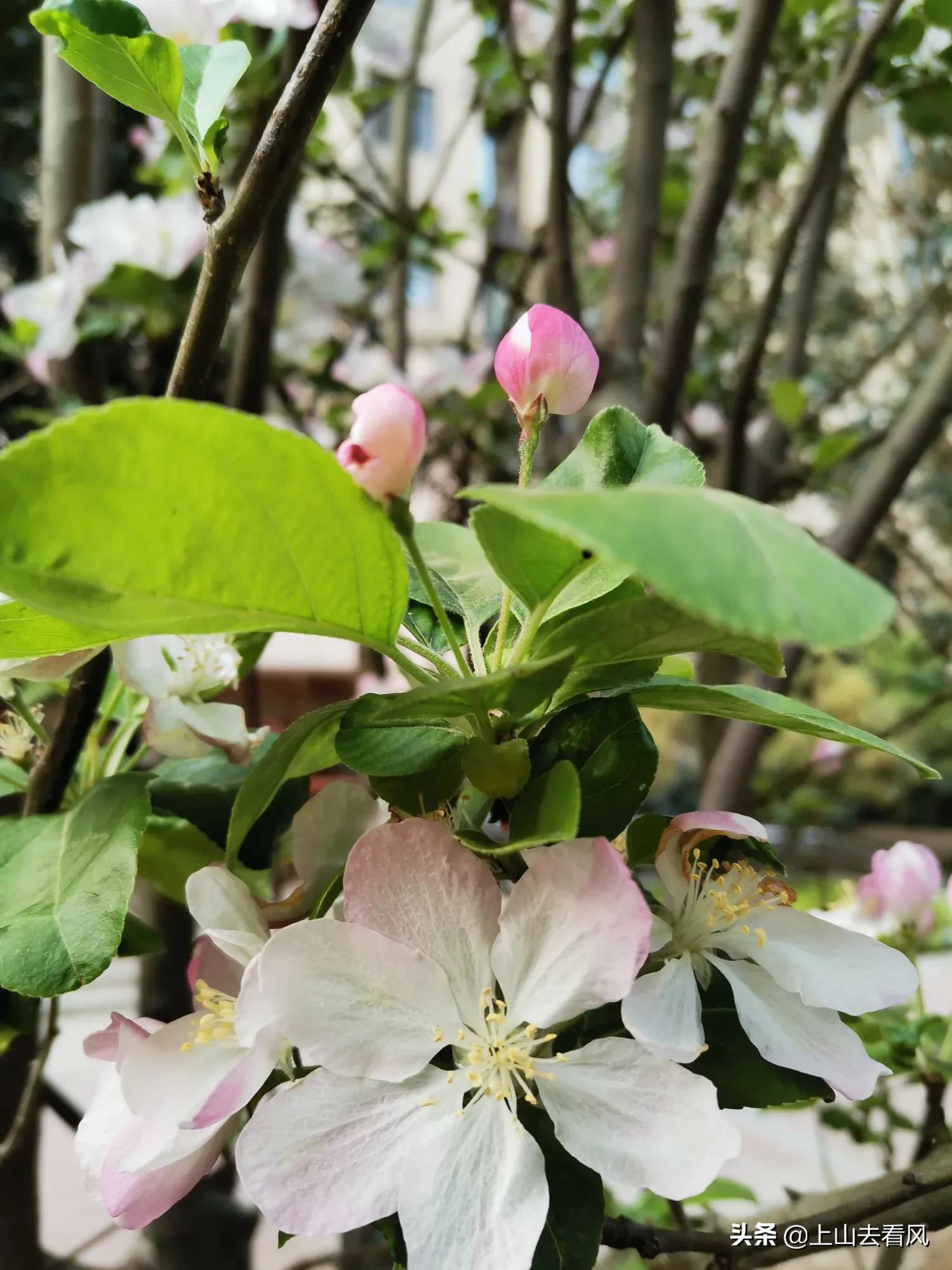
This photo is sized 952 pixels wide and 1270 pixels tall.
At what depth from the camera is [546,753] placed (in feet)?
0.89

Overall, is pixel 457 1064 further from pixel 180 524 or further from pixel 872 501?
pixel 872 501

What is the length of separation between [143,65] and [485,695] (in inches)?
8.2

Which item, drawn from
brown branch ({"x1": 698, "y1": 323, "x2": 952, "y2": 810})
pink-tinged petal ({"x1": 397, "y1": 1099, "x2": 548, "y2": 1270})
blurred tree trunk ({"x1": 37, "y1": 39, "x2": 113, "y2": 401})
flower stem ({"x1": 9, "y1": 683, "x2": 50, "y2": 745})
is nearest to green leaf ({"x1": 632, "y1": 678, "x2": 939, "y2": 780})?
pink-tinged petal ({"x1": 397, "y1": 1099, "x2": 548, "y2": 1270})

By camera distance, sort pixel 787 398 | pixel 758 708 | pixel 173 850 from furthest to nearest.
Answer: pixel 787 398 < pixel 173 850 < pixel 758 708

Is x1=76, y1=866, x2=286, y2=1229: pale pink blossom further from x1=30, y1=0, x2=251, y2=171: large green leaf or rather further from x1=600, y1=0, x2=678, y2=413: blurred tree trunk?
x1=600, y1=0, x2=678, y2=413: blurred tree trunk

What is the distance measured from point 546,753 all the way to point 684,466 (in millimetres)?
90

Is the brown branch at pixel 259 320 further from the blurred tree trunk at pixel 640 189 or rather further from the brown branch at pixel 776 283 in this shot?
the brown branch at pixel 776 283

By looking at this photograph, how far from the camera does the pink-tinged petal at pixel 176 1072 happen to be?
0.25 metres

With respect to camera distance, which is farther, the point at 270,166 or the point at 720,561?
the point at 270,166

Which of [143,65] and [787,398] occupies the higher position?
[143,65]

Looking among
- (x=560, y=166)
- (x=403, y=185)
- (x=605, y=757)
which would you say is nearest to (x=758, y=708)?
(x=605, y=757)

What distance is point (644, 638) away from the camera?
0.78ft

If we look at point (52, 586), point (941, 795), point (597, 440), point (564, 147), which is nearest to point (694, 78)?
point (564, 147)

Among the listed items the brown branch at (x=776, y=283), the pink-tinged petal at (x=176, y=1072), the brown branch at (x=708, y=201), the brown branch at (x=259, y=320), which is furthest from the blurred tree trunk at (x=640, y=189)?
the pink-tinged petal at (x=176, y=1072)
